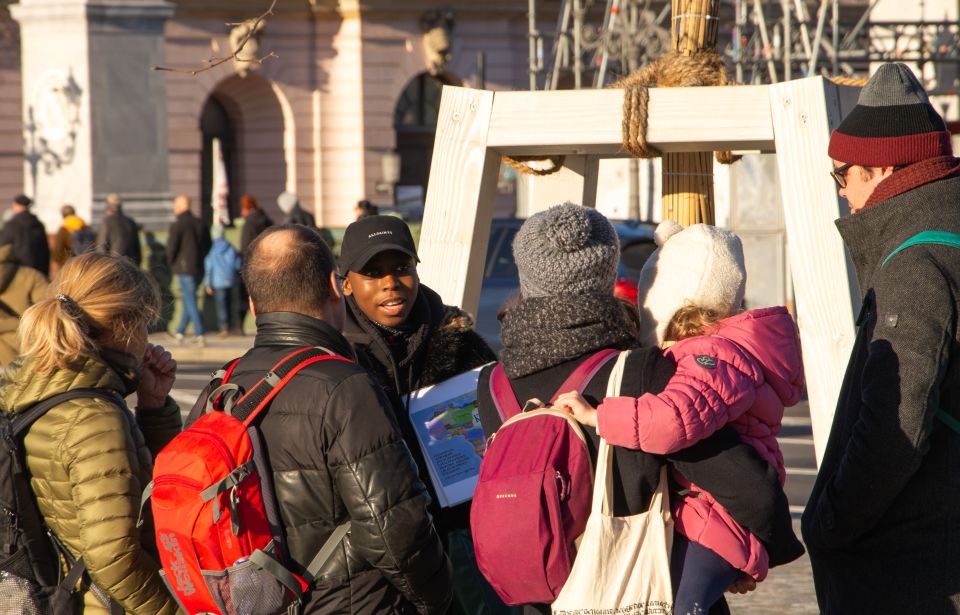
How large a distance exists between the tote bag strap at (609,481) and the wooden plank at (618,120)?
44.7 inches

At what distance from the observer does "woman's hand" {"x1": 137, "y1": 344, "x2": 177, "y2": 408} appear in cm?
402

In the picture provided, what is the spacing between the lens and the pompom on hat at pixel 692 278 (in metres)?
3.23

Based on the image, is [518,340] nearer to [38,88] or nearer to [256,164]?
[38,88]

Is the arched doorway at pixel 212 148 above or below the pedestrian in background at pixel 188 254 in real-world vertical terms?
above

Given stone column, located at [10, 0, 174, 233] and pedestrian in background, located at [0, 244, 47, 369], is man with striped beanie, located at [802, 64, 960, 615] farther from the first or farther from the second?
stone column, located at [10, 0, 174, 233]

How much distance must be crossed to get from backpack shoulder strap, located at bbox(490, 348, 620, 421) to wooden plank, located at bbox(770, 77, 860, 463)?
37.4 inches

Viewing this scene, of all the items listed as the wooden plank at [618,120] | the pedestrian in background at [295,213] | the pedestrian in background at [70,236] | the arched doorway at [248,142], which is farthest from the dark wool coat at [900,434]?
the arched doorway at [248,142]

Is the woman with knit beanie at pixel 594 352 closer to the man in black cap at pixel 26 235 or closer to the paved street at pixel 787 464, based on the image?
the paved street at pixel 787 464

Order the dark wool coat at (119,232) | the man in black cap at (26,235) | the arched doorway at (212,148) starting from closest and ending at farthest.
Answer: the man in black cap at (26,235), the dark wool coat at (119,232), the arched doorway at (212,148)

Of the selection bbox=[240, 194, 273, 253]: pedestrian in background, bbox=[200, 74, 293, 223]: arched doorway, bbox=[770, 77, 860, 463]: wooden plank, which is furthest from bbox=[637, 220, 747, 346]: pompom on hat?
bbox=[200, 74, 293, 223]: arched doorway

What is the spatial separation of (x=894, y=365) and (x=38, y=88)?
1648cm

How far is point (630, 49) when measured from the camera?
781 inches

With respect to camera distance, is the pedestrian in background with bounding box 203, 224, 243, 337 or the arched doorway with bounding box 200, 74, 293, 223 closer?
the pedestrian in background with bounding box 203, 224, 243, 337

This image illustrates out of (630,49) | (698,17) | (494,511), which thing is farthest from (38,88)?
(494,511)
